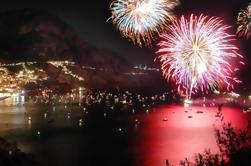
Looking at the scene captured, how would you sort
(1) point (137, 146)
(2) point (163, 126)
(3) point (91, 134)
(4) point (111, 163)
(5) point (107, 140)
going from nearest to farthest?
(4) point (111, 163) < (1) point (137, 146) < (5) point (107, 140) < (3) point (91, 134) < (2) point (163, 126)

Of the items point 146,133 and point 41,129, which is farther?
point 41,129

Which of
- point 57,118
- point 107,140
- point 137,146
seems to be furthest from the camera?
point 57,118

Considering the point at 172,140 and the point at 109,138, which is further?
the point at 109,138

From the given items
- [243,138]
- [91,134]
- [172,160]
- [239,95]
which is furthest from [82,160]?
[239,95]

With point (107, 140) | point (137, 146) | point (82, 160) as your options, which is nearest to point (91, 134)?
point (107, 140)

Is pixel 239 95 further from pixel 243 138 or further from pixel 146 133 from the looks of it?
pixel 243 138

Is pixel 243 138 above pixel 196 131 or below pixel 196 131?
above

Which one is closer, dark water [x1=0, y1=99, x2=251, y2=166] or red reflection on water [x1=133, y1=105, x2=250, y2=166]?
dark water [x1=0, y1=99, x2=251, y2=166]
